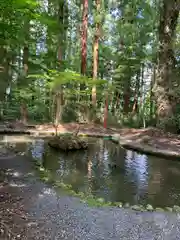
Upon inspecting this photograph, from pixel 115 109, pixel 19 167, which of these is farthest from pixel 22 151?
pixel 115 109

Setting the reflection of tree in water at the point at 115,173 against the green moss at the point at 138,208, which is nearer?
the green moss at the point at 138,208

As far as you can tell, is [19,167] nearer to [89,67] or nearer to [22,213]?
[22,213]

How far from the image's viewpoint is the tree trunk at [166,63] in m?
12.2

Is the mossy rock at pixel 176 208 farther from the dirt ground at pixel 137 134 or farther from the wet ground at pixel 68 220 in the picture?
the dirt ground at pixel 137 134

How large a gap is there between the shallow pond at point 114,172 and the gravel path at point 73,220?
77cm

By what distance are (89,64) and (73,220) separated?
20260mm

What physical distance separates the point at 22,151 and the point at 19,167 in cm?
196

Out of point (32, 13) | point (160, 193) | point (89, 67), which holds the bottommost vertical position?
point (160, 193)

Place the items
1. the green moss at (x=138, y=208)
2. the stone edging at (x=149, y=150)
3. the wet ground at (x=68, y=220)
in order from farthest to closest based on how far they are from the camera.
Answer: the stone edging at (x=149, y=150)
the green moss at (x=138, y=208)
the wet ground at (x=68, y=220)

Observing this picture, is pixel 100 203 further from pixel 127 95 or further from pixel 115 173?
pixel 127 95

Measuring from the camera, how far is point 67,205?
4352mm

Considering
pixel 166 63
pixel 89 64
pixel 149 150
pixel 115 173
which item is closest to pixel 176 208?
pixel 115 173

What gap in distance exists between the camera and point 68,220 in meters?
3.75

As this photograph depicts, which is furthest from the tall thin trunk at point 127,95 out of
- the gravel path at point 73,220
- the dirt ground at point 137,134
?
the gravel path at point 73,220
